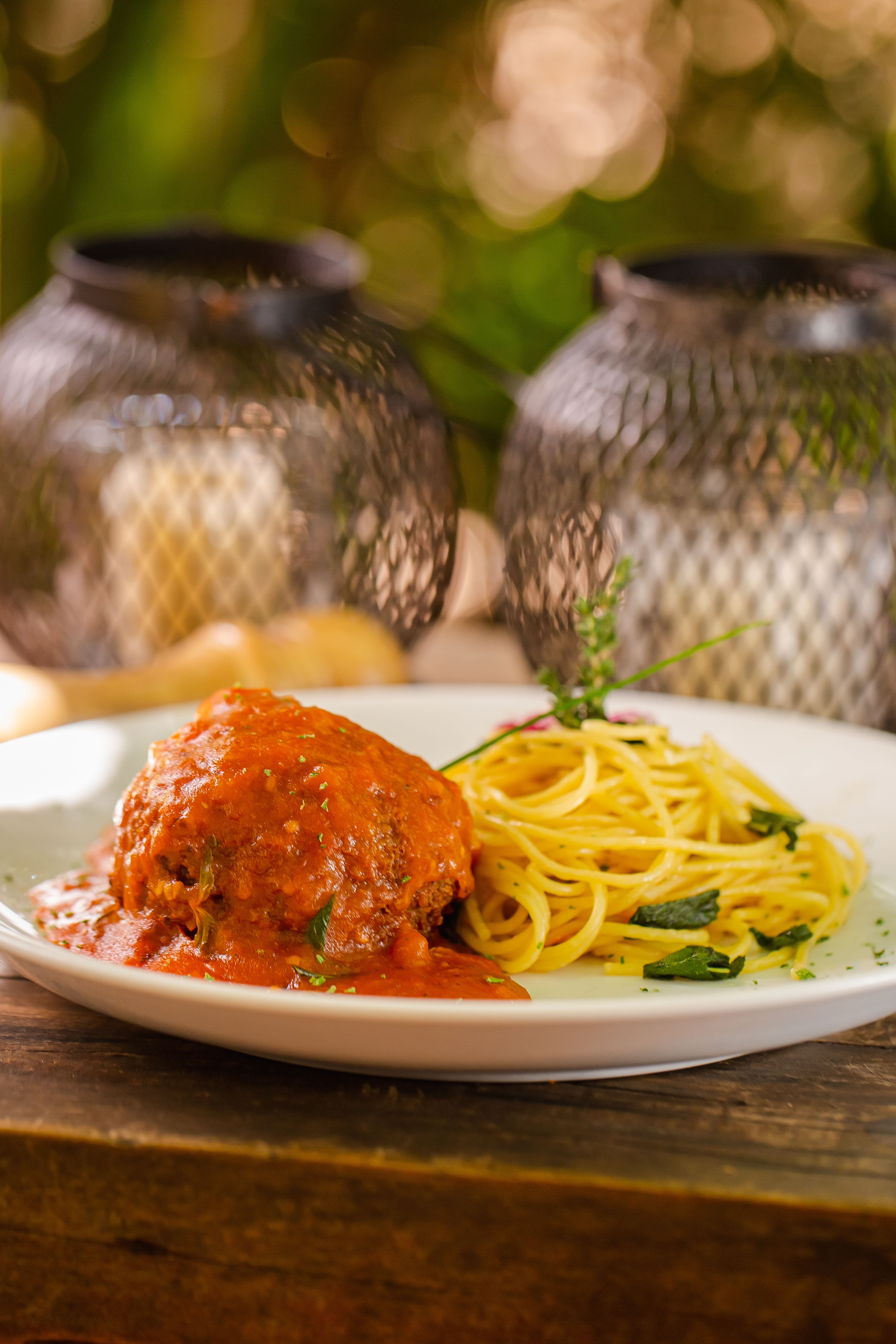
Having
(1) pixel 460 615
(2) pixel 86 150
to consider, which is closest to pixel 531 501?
(1) pixel 460 615

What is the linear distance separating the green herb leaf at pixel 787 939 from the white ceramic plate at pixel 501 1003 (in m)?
0.03

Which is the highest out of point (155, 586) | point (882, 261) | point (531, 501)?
point (882, 261)

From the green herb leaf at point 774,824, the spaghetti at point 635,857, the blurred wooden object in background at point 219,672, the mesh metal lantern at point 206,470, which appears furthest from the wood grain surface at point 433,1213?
the mesh metal lantern at point 206,470

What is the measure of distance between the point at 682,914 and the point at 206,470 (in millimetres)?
Answer: 1797

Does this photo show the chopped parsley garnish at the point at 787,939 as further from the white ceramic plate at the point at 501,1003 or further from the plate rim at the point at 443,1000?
the plate rim at the point at 443,1000

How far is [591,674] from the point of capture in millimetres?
2162

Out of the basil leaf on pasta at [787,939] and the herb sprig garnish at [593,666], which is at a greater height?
the herb sprig garnish at [593,666]

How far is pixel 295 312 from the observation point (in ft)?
9.95

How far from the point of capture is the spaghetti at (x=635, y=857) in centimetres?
187

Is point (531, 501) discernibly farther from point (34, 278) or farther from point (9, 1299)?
point (34, 278)

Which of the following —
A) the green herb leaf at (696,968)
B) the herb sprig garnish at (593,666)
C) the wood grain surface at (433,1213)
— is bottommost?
the wood grain surface at (433,1213)

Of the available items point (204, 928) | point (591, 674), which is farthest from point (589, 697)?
point (204, 928)

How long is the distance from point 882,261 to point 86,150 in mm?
3993

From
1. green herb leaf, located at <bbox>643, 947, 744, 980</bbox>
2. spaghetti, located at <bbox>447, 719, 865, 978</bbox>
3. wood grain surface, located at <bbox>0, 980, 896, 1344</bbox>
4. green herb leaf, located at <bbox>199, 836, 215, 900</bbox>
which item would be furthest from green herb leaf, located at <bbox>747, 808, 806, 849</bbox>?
green herb leaf, located at <bbox>199, 836, 215, 900</bbox>
